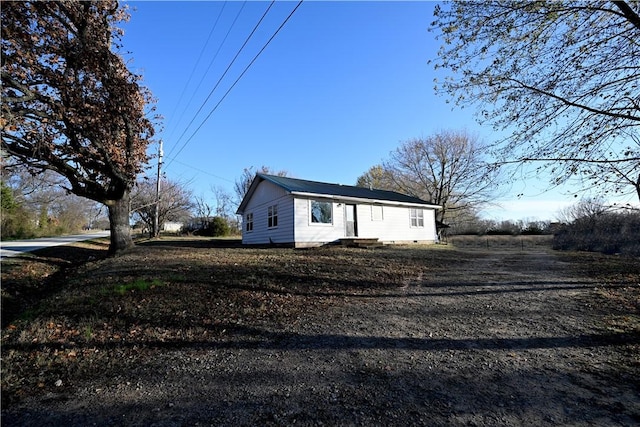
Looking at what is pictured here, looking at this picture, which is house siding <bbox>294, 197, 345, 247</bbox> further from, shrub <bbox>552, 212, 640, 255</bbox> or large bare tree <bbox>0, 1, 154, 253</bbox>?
shrub <bbox>552, 212, 640, 255</bbox>

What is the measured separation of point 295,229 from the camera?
15805 millimetres

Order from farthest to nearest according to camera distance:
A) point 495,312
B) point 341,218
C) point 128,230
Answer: point 341,218
point 128,230
point 495,312

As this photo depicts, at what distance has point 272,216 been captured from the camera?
59.9 ft

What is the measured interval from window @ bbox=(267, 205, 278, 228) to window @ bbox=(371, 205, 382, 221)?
580cm

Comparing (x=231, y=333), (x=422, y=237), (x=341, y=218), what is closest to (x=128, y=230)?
(x=341, y=218)

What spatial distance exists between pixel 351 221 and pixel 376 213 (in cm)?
215

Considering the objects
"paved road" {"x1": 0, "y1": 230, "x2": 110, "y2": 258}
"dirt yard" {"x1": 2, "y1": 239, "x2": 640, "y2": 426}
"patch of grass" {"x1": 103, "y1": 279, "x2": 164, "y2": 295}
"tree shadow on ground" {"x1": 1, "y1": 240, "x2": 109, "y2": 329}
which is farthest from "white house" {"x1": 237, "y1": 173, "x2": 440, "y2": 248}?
"paved road" {"x1": 0, "y1": 230, "x2": 110, "y2": 258}

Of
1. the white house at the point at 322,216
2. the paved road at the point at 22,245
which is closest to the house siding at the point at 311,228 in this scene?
the white house at the point at 322,216

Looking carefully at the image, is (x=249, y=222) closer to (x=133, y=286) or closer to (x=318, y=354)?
(x=133, y=286)

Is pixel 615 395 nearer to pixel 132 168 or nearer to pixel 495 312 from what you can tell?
pixel 495 312

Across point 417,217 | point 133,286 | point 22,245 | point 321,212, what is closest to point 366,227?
point 321,212

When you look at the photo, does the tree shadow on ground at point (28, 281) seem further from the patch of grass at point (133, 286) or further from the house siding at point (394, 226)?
the house siding at point (394, 226)

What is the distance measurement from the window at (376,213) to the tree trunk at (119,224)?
1270cm

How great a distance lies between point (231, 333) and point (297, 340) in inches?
38.4
